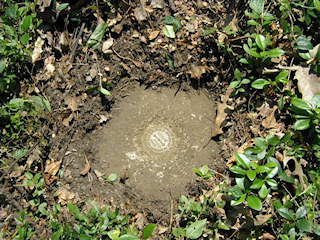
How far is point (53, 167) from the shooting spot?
262cm

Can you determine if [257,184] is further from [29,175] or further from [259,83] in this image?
[29,175]

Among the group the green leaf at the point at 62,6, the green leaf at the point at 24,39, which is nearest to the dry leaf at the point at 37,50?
the green leaf at the point at 24,39

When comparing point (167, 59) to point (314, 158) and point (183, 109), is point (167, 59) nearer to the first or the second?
point (183, 109)

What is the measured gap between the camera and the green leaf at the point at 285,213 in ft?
7.42

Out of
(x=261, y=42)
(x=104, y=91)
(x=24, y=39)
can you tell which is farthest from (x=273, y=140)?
(x=24, y=39)

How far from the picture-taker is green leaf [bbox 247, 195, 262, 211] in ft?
7.23

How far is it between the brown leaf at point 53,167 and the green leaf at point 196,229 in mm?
1083

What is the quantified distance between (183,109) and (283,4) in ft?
3.71

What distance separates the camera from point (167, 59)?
2.94 meters

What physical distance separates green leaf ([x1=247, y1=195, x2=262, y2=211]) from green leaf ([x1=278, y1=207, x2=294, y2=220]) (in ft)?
0.61

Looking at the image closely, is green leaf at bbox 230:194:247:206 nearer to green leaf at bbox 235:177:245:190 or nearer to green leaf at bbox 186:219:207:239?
green leaf at bbox 235:177:245:190

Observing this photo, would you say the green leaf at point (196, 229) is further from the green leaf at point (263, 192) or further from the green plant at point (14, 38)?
the green plant at point (14, 38)

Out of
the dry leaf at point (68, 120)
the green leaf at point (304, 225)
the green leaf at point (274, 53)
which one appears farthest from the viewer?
the dry leaf at point (68, 120)

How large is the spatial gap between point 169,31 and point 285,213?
169cm
